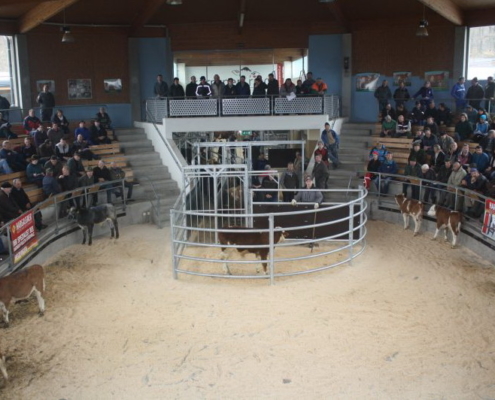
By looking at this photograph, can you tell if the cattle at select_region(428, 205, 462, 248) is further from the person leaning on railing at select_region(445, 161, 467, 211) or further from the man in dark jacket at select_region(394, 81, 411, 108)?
the man in dark jacket at select_region(394, 81, 411, 108)

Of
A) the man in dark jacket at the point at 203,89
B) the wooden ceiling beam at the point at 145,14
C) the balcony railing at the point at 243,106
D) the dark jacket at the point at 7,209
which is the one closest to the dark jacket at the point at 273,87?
the balcony railing at the point at 243,106

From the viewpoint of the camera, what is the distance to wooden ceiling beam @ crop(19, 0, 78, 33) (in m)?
16.6

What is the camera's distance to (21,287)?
32.6 feet

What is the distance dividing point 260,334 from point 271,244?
2.27 metres

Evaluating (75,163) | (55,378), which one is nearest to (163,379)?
(55,378)

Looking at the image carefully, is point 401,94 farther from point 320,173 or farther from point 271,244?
point 271,244

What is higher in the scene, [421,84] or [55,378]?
[421,84]

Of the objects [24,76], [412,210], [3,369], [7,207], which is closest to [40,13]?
[24,76]

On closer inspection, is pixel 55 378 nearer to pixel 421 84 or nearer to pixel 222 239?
pixel 222 239

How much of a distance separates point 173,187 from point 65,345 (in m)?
10.3

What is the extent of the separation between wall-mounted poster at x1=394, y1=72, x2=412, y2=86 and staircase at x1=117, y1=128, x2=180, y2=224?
9.62 m

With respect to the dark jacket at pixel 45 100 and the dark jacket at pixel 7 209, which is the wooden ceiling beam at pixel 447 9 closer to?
the dark jacket at pixel 45 100

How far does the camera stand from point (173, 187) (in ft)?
62.6

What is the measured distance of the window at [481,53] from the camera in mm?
20766
